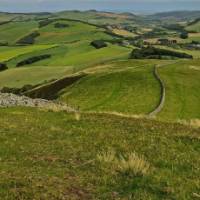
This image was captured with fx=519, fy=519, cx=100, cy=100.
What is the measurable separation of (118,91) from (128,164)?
77.3 m

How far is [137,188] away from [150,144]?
19.9 ft

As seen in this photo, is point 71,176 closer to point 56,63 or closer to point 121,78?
point 121,78

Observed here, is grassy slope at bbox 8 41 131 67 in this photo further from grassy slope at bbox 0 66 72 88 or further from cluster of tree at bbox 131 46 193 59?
grassy slope at bbox 0 66 72 88

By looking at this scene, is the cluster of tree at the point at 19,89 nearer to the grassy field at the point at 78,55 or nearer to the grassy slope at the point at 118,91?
the grassy slope at the point at 118,91

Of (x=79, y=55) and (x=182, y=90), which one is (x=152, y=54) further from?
(x=182, y=90)

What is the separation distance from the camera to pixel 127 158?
16.6 meters

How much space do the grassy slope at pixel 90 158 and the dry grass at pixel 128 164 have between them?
0.50 feet

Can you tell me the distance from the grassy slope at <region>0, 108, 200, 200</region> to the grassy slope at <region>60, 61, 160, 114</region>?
4844 centimetres

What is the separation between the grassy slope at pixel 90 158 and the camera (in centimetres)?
1291

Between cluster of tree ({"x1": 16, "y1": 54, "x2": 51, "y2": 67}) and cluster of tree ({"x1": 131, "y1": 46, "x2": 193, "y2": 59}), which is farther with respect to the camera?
cluster of tree ({"x1": 16, "y1": 54, "x2": 51, "y2": 67})

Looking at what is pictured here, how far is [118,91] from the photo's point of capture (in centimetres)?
→ 9219

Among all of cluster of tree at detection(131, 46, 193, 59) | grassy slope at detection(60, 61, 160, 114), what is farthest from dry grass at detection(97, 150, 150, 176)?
cluster of tree at detection(131, 46, 193, 59)

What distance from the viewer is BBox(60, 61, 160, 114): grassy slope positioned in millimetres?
78875

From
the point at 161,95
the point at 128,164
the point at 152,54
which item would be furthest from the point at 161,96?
the point at 128,164
